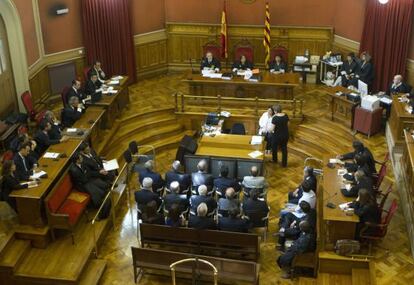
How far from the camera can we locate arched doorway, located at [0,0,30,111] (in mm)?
11938

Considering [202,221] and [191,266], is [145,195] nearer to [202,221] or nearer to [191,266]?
[202,221]

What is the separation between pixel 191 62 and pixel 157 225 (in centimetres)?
862

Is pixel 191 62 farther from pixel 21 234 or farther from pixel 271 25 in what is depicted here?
pixel 21 234

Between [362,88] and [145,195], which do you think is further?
[362,88]

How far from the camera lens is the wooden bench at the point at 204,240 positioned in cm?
870

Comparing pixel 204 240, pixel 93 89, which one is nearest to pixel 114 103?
pixel 93 89

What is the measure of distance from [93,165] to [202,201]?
253 centimetres

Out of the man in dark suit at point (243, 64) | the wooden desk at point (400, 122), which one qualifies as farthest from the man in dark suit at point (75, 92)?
the wooden desk at point (400, 122)

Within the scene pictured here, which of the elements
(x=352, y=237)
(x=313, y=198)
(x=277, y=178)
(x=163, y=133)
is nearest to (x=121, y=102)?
(x=163, y=133)

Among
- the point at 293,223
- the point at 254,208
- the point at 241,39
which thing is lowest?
the point at 293,223

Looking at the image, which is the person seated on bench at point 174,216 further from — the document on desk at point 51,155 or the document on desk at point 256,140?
the document on desk at point 256,140

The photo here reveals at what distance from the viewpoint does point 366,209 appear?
334 inches

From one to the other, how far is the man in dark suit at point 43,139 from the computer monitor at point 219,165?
320cm

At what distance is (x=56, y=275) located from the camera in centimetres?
865
